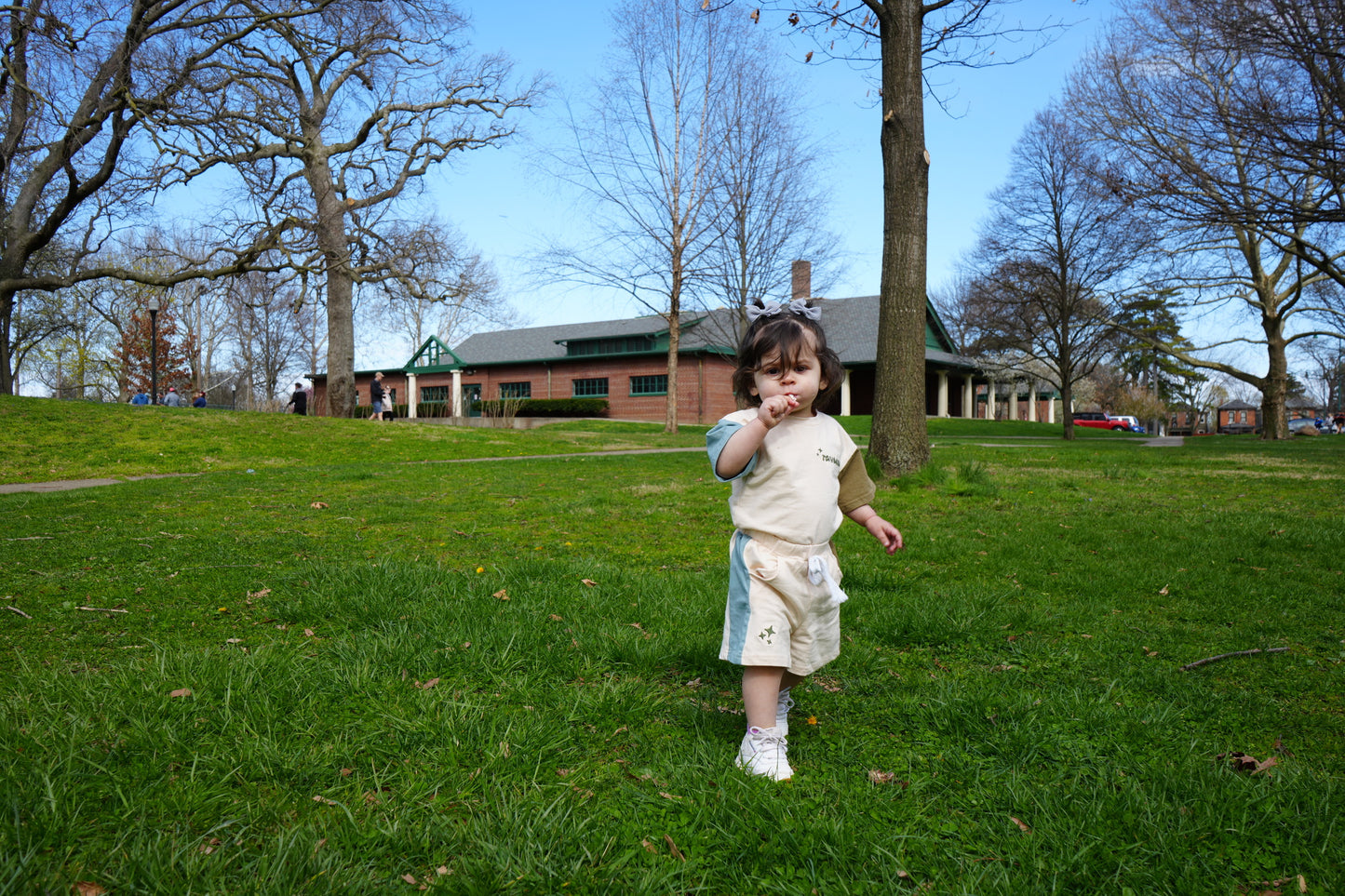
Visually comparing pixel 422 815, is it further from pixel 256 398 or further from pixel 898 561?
pixel 256 398

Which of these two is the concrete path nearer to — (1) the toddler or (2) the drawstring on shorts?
(1) the toddler

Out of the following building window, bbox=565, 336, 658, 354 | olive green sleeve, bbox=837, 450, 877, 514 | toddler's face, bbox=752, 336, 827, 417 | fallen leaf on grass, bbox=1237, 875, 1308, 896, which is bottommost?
fallen leaf on grass, bbox=1237, 875, 1308, 896

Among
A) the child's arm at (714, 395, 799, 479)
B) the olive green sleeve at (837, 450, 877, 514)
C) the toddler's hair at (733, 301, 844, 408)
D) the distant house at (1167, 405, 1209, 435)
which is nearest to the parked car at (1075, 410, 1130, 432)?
the distant house at (1167, 405, 1209, 435)

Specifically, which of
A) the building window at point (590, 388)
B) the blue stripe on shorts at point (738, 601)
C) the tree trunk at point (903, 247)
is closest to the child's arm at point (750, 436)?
the blue stripe on shorts at point (738, 601)

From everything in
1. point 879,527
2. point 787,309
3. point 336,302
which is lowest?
point 879,527

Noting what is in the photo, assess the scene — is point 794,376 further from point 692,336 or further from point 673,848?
point 692,336

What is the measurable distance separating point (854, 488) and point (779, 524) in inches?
16.5

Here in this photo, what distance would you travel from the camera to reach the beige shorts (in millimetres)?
2311

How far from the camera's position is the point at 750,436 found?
7.54 ft

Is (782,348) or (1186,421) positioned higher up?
(782,348)

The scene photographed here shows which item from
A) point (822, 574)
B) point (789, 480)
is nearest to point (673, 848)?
point (822, 574)

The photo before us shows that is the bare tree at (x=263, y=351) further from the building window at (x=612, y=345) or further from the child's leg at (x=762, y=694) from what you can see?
the child's leg at (x=762, y=694)

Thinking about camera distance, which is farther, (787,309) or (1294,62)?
(1294,62)

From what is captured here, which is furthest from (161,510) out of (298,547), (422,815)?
(422,815)
